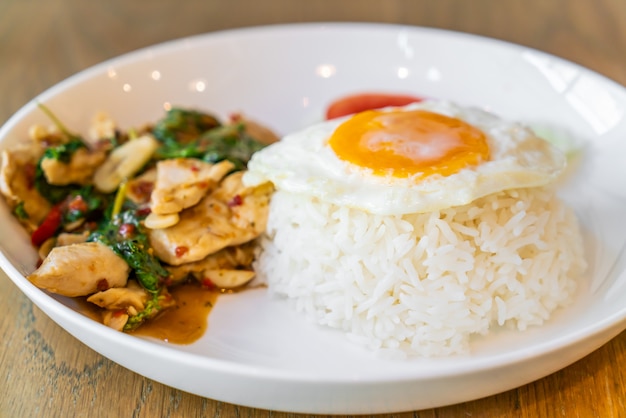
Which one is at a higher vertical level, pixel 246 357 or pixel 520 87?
pixel 520 87

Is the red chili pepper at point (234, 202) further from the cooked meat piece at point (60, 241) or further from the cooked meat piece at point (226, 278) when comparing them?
the cooked meat piece at point (60, 241)

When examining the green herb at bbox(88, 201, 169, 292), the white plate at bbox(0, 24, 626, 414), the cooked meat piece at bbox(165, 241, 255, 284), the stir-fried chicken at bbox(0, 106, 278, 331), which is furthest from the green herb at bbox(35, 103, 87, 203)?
the cooked meat piece at bbox(165, 241, 255, 284)

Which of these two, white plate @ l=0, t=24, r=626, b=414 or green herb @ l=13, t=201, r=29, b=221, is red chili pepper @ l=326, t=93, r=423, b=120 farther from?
green herb @ l=13, t=201, r=29, b=221

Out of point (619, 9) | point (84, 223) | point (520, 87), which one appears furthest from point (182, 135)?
point (619, 9)

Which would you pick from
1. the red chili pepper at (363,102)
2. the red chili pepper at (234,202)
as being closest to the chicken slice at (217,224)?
the red chili pepper at (234,202)

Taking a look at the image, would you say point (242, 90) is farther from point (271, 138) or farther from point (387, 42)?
point (387, 42)

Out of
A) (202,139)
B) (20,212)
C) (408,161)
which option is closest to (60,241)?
(20,212)

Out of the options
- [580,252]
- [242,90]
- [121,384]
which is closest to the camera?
[121,384]

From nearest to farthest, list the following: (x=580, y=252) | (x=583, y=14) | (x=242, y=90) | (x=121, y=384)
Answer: (x=121, y=384), (x=580, y=252), (x=242, y=90), (x=583, y=14)
